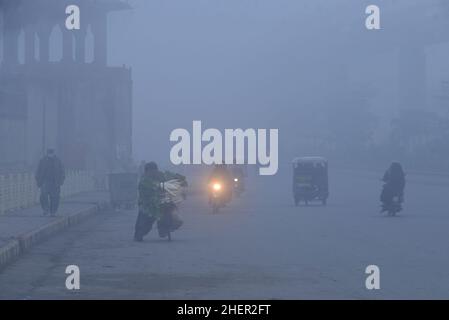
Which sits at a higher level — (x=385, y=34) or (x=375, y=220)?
(x=385, y=34)

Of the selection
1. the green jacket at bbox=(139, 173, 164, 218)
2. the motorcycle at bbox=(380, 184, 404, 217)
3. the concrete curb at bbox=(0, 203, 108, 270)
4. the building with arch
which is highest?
the building with arch

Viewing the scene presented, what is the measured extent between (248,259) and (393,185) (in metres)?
15.3

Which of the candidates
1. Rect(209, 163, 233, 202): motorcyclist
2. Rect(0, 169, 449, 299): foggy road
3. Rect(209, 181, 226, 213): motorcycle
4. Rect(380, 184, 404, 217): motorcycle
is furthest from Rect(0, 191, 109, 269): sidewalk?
Rect(380, 184, 404, 217): motorcycle

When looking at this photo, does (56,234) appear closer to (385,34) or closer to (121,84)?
(121,84)

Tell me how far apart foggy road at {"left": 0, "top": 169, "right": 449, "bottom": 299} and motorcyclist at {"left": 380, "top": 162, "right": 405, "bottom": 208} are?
58cm

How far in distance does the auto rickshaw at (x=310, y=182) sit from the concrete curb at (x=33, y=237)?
964cm

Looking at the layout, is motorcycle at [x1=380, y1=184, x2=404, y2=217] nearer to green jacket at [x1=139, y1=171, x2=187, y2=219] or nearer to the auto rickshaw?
the auto rickshaw

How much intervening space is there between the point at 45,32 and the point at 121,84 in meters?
6.27

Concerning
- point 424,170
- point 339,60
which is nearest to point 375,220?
point 424,170

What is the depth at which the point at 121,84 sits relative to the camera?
197 ft

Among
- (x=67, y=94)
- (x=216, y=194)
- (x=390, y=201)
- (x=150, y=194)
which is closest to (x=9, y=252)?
(x=150, y=194)

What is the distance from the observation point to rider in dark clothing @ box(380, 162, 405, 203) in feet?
107

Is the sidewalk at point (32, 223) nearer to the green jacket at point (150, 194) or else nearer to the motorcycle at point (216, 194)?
the green jacket at point (150, 194)

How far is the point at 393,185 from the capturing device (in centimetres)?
3262
